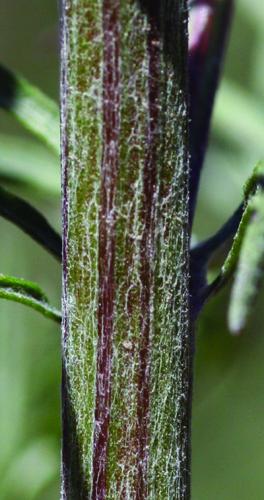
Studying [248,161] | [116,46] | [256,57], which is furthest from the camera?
[256,57]

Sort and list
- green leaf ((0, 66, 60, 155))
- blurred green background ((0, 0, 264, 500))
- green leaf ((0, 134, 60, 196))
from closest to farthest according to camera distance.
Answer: green leaf ((0, 66, 60, 155)), green leaf ((0, 134, 60, 196)), blurred green background ((0, 0, 264, 500))

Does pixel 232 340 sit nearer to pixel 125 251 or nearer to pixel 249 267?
pixel 249 267

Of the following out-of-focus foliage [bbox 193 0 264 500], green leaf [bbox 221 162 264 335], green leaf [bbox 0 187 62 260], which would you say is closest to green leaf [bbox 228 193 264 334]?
green leaf [bbox 221 162 264 335]

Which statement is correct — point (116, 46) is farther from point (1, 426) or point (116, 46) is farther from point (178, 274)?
point (1, 426)

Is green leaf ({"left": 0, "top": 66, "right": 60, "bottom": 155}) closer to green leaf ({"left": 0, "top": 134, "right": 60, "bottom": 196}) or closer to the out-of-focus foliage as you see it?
green leaf ({"left": 0, "top": 134, "right": 60, "bottom": 196})

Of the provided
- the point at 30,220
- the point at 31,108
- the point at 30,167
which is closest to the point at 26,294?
the point at 30,220

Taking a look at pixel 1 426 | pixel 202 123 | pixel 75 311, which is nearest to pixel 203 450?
pixel 1 426
